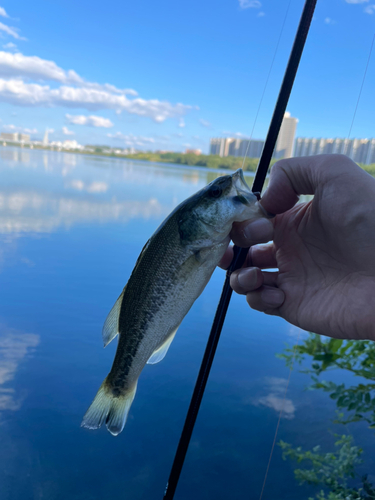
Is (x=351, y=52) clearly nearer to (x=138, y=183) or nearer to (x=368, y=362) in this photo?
(x=368, y=362)

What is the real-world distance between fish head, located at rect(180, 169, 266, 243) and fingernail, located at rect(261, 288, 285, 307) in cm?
28

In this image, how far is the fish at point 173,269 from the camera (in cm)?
80

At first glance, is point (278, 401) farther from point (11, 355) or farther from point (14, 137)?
point (14, 137)

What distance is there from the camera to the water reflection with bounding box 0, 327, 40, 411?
1856 millimetres

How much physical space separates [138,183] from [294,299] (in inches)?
200

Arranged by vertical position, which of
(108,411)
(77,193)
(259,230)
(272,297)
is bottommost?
(77,193)

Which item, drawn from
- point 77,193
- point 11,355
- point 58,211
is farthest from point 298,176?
point 77,193

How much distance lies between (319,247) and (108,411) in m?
0.70

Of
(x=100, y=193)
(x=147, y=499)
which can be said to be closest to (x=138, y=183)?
(x=100, y=193)

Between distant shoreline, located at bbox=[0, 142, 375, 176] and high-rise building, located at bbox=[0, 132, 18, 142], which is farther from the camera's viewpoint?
high-rise building, located at bbox=[0, 132, 18, 142]

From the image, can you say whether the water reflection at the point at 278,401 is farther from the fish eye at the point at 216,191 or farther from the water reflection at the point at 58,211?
the water reflection at the point at 58,211

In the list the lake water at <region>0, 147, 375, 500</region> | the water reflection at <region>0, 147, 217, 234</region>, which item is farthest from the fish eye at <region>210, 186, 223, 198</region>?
the water reflection at <region>0, 147, 217, 234</region>

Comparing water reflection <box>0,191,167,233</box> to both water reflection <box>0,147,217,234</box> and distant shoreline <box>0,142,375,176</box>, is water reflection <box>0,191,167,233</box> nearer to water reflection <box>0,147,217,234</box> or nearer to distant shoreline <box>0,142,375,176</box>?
water reflection <box>0,147,217,234</box>

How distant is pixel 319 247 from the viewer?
39.0 inches
